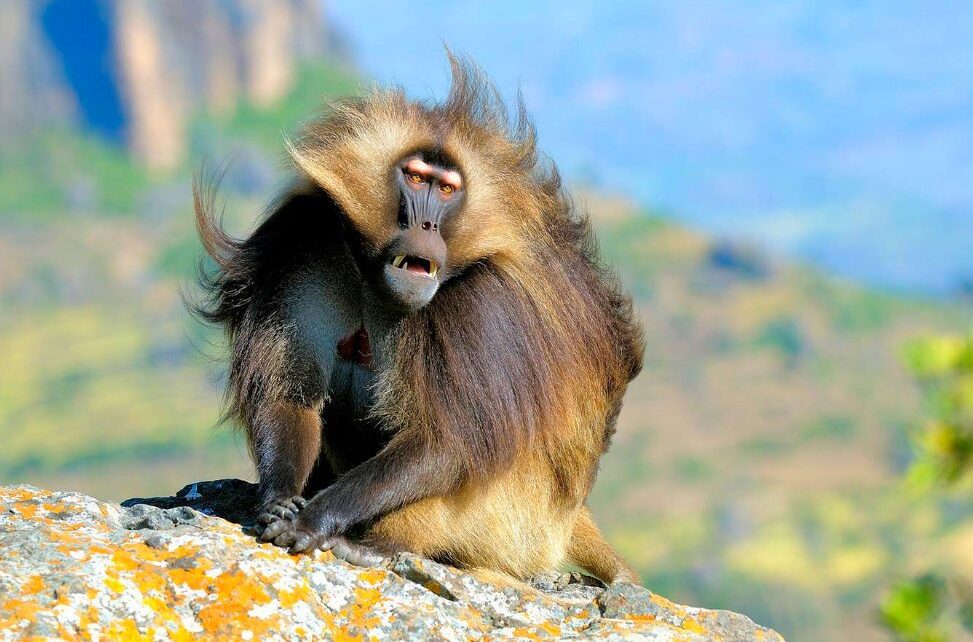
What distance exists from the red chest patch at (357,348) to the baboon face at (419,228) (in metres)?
0.60

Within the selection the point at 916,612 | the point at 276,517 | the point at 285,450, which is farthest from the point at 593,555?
the point at 916,612

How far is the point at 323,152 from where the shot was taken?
961 centimetres

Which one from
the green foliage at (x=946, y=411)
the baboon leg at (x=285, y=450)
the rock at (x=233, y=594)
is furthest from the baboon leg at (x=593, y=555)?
the green foliage at (x=946, y=411)

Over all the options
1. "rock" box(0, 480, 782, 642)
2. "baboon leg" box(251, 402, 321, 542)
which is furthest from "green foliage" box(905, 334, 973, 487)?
"baboon leg" box(251, 402, 321, 542)

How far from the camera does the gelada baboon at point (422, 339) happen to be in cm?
875

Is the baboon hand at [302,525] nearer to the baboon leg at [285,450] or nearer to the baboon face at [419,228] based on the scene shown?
the baboon leg at [285,450]

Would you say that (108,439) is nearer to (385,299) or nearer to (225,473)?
(225,473)

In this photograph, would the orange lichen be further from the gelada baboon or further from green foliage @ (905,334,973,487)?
green foliage @ (905,334,973,487)

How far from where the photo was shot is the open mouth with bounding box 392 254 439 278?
349 inches

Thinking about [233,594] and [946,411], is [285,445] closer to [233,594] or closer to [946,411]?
[233,594]

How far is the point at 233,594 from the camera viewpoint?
265 inches

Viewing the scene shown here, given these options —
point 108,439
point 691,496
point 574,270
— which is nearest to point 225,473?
point 108,439

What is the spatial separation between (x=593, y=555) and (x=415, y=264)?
2.78 m

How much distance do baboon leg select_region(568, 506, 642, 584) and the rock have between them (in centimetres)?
235
